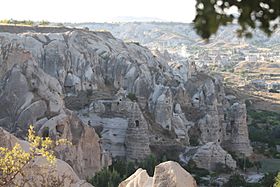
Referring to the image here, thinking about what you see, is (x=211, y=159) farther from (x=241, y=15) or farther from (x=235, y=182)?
(x=241, y=15)

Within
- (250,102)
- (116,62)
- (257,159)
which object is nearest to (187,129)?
(257,159)

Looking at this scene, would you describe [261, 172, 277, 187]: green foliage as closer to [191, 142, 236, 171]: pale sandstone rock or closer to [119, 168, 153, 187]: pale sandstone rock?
[191, 142, 236, 171]: pale sandstone rock

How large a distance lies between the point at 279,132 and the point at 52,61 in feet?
39.8

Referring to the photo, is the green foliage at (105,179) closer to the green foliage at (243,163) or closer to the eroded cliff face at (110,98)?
the eroded cliff face at (110,98)

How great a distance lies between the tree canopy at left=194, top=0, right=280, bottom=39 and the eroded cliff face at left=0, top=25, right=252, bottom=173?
38.6ft

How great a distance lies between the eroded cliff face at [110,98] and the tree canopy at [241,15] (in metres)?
11.8

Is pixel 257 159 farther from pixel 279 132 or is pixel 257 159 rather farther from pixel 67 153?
pixel 67 153

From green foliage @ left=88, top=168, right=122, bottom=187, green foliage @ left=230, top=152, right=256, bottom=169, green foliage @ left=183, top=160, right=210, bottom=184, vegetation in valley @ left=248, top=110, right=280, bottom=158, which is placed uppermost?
green foliage @ left=88, top=168, right=122, bottom=187

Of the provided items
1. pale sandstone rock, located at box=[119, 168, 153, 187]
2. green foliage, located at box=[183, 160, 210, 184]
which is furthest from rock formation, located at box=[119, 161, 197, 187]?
green foliage, located at box=[183, 160, 210, 184]

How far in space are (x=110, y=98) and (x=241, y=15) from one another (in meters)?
20.8

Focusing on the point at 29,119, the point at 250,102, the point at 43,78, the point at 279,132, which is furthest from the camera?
the point at 250,102

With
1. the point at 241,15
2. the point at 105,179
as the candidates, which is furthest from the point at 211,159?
the point at 241,15

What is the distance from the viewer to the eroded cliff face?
15414 mm

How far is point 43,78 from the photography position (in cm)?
1647
